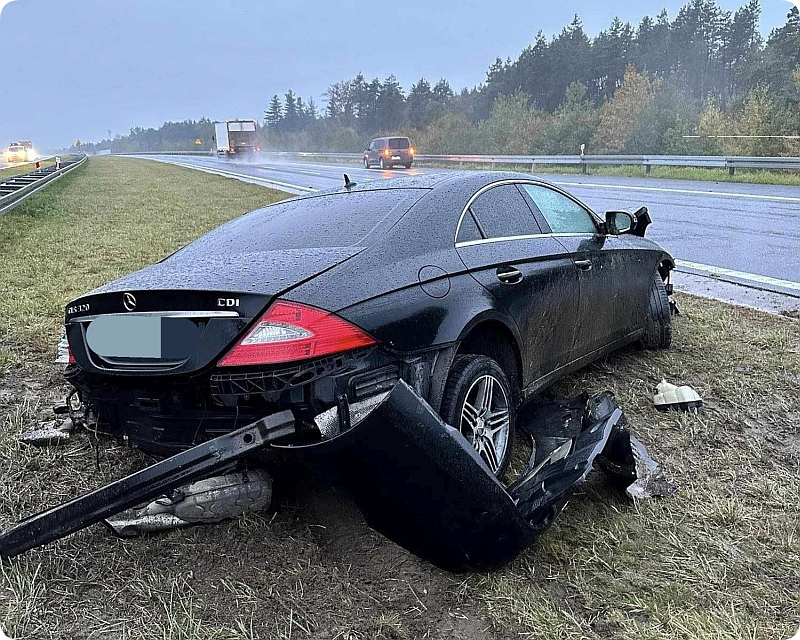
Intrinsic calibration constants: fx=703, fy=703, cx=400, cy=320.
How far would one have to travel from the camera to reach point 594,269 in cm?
423

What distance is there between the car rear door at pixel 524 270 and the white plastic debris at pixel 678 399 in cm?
66

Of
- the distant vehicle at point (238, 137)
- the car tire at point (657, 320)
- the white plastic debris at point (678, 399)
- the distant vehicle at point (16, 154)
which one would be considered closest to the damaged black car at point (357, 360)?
the white plastic debris at point (678, 399)

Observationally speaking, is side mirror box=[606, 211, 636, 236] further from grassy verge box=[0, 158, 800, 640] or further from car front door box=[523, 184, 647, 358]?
grassy verge box=[0, 158, 800, 640]

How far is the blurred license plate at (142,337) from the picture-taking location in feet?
8.53

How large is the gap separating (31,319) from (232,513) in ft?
14.2

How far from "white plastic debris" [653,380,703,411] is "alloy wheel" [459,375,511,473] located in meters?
1.39

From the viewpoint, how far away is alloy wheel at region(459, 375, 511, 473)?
305 cm

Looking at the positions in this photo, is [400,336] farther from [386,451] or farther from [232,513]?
[232,513]

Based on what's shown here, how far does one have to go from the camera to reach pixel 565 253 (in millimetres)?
3977

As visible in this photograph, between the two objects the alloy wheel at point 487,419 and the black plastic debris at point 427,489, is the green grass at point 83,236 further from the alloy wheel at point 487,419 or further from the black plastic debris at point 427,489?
the black plastic debris at point 427,489

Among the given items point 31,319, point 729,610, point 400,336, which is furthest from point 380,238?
point 31,319

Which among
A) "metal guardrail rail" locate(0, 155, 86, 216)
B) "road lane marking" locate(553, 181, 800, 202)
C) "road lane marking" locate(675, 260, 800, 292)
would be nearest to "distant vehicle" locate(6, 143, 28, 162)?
"metal guardrail rail" locate(0, 155, 86, 216)

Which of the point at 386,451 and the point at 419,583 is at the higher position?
the point at 386,451

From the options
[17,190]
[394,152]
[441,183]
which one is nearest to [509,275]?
[441,183]
